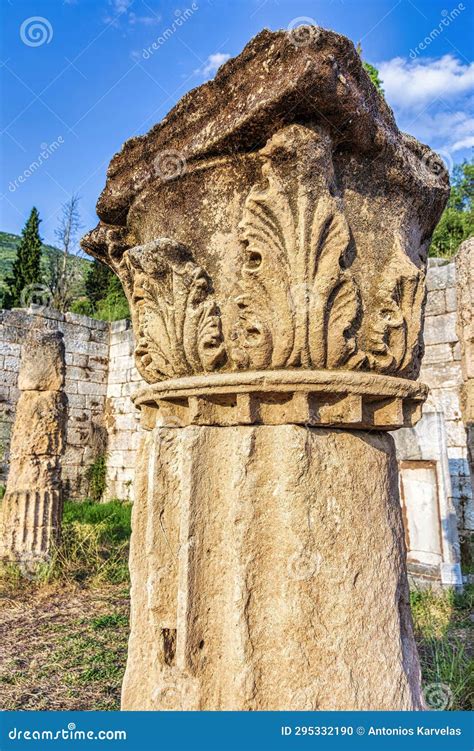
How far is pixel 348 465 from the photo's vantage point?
61.6 inches

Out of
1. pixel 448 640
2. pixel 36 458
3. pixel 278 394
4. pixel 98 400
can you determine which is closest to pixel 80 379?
pixel 98 400

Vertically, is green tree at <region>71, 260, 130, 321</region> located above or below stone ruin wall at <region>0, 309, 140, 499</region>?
above

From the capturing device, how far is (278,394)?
1558mm

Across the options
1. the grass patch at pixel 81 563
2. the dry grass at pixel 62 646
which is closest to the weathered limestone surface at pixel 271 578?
the dry grass at pixel 62 646

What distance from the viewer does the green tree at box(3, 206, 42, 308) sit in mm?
20844

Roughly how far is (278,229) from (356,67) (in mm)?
525

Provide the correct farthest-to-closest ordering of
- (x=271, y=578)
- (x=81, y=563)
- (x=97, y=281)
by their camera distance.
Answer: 1. (x=97, y=281)
2. (x=81, y=563)
3. (x=271, y=578)

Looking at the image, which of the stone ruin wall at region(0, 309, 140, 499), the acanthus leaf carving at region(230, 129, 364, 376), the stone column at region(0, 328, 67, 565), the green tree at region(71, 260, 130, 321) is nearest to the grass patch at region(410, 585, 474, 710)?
the acanthus leaf carving at region(230, 129, 364, 376)

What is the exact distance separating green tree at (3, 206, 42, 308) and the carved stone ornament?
65.1ft

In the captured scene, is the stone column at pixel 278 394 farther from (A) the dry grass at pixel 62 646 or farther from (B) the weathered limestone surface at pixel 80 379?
(B) the weathered limestone surface at pixel 80 379

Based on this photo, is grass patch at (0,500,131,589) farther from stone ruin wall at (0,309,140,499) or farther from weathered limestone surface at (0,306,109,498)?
weathered limestone surface at (0,306,109,498)

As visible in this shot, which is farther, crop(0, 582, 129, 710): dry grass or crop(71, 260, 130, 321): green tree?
crop(71, 260, 130, 321): green tree

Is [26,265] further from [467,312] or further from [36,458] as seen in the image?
[467,312]

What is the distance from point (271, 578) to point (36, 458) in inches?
196
